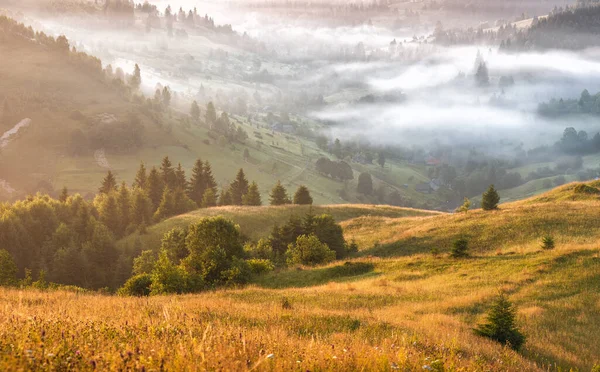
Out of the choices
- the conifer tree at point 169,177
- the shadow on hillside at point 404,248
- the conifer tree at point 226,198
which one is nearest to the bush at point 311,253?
the shadow on hillside at point 404,248

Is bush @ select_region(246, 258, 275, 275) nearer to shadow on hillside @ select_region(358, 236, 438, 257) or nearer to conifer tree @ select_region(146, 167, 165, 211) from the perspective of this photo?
shadow on hillside @ select_region(358, 236, 438, 257)

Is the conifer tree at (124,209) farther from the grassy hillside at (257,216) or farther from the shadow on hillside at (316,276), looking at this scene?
the shadow on hillside at (316,276)

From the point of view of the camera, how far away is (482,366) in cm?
904

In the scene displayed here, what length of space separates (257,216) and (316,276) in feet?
125

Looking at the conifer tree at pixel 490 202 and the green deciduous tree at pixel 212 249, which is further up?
the conifer tree at pixel 490 202

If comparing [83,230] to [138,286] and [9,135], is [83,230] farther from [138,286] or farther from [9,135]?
[9,135]

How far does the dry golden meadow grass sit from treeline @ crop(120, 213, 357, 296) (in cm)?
345

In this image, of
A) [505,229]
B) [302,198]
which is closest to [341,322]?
[505,229]

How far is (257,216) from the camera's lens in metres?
70.5

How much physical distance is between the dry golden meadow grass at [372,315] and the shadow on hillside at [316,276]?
0.52ft

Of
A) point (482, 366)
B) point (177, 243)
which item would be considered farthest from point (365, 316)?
point (177, 243)

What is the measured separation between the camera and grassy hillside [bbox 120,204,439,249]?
65562 millimetres

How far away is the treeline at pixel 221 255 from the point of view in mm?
28016

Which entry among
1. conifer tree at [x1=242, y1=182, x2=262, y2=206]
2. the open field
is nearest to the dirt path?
conifer tree at [x1=242, y1=182, x2=262, y2=206]
